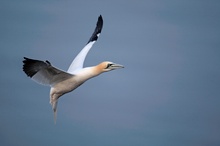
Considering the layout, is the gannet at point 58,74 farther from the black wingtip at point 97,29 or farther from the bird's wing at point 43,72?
the black wingtip at point 97,29

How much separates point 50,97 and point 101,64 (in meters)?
1.42

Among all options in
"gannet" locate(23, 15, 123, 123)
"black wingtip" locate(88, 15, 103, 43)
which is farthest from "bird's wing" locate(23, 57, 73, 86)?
"black wingtip" locate(88, 15, 103, 43)

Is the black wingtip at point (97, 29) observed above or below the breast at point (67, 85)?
above

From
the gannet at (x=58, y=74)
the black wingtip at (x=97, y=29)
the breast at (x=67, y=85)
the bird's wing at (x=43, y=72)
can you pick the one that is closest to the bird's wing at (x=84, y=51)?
the black wingtip at (x=97, y=29)

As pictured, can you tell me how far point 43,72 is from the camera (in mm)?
11438

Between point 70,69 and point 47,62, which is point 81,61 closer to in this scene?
point 70,69

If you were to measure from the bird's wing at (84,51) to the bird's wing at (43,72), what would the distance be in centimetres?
69

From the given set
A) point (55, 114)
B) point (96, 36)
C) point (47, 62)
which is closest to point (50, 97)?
point (55, 114)

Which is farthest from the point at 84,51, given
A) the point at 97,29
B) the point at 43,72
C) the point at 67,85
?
the point at 43,72

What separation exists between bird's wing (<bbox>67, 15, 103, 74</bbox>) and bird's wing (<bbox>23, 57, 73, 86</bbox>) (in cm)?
69

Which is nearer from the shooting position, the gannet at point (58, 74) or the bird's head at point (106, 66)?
the gannet at point (58, 74)

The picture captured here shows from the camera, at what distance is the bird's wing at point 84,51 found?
12906mm

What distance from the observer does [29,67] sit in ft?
36.4

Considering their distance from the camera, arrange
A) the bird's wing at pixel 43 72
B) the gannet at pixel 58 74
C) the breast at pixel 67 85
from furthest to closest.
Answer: the breast at pixel 67 85 → the gannet at pixel 58 74 → the bird's wing at pixel 43 72
